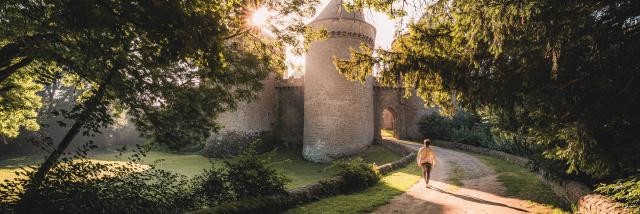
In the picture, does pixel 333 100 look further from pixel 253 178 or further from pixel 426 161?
pixel 253 178

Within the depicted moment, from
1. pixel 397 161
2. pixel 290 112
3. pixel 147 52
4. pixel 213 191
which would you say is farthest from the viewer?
pixel 290 112

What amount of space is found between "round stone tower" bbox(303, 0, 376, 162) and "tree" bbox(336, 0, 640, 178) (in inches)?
637

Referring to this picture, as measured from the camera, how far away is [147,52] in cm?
658

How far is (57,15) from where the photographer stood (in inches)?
176

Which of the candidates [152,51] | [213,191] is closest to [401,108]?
[213,191]

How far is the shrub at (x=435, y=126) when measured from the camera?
25859 millimetres

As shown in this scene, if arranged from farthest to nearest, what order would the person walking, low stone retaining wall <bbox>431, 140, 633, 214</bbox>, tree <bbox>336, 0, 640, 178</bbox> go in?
1. the person walking
2. tree <bbox>336, 0, 640, 178</bbox>
3. low stone retaining wall <bbox>431, 140, 633, 214</bbox>

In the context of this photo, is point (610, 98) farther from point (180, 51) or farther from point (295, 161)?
point (295, 161)

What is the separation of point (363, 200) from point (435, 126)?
20131 mm

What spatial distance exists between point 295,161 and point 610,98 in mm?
19854

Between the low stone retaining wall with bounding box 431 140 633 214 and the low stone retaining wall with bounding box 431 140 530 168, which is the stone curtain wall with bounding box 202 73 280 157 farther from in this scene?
the low stone retaining wall with bounding box 431 140 633 214

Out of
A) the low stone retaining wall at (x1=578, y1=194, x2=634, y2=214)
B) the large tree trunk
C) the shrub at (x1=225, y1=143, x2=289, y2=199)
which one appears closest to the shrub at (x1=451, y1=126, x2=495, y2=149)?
the low stone retaining wall at (x1=578, y1=194, x2=634, y2=214)

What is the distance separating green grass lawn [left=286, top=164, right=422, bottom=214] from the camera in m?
6.97

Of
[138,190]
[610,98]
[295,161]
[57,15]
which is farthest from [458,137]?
[57,15]
